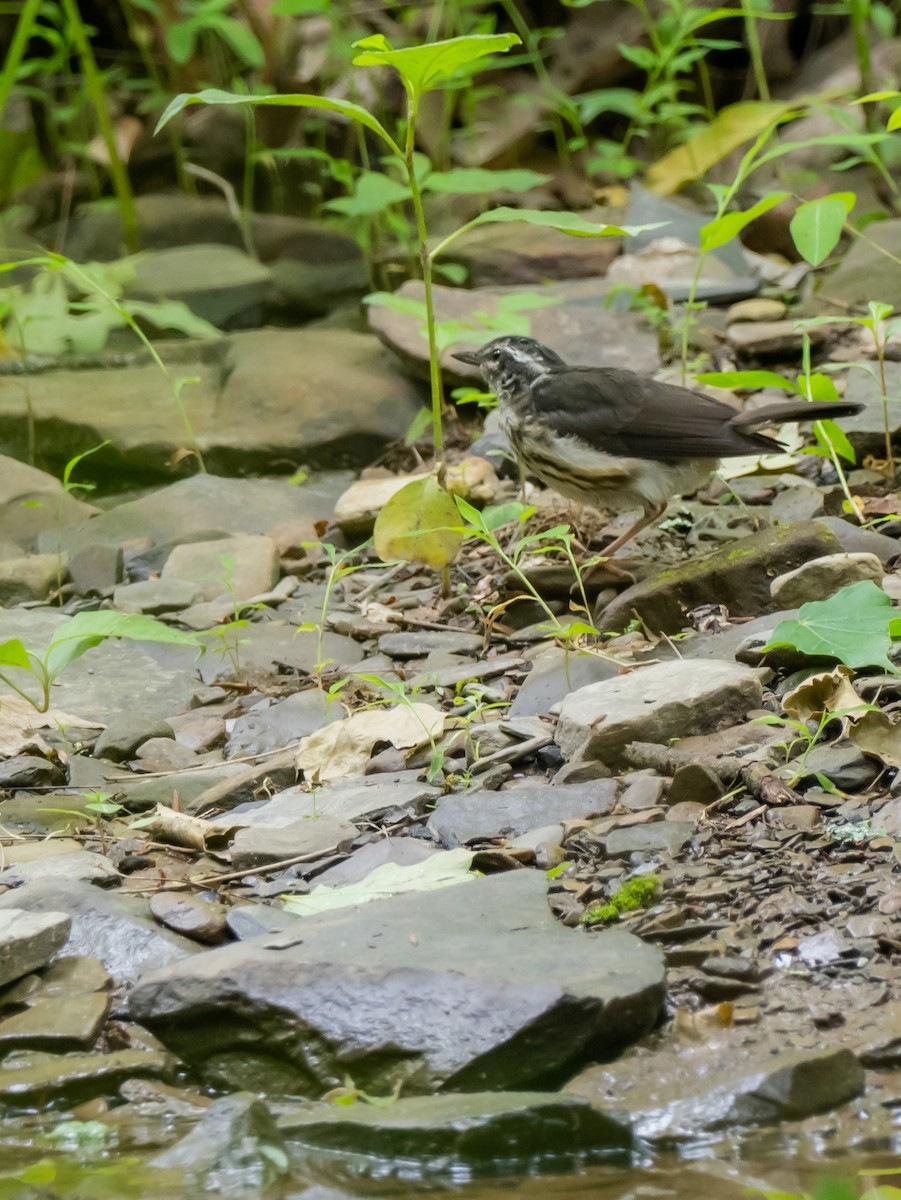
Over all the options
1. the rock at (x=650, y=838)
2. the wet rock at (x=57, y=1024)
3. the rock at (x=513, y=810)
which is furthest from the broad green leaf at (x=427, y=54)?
the wet rock at (x=57, y=1024)

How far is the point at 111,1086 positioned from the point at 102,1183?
27cm

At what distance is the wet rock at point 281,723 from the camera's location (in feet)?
12.9

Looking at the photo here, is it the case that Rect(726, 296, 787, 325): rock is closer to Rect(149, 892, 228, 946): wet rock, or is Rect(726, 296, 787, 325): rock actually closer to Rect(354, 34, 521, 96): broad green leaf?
Rect(354, 34, 521, 96): broad green leaf

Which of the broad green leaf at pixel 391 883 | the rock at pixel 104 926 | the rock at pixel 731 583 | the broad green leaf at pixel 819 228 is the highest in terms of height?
the broad green leaf at pixel 819 228

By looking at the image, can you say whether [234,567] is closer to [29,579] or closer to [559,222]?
[29,579]

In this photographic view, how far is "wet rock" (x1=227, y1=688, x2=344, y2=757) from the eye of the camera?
3.93 meters

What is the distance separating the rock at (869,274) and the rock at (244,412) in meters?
2.14

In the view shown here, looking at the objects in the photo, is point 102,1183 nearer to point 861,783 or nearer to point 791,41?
point 861,783

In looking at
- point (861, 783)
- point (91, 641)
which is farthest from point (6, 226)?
point (861, 783)

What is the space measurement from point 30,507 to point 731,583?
10.1 ft

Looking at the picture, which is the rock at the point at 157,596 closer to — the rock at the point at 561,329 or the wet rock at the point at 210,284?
the rock at the point at 561,329

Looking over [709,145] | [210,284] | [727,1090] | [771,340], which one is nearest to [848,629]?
[727,1090]

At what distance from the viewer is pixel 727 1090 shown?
221cm

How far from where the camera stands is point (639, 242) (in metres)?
7.82
